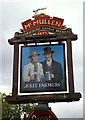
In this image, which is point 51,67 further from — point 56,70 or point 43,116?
point 43,116

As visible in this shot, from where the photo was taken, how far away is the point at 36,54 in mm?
12789

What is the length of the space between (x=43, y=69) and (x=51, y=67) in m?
0.49

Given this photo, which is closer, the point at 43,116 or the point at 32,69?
the point at 43,116

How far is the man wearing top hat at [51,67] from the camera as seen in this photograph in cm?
1197

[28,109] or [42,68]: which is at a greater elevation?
[42,68]

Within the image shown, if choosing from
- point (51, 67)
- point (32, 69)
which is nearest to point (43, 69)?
point (51, 67)

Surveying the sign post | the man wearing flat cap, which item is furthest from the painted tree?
the sign post

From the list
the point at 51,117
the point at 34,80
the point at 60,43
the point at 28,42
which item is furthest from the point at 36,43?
the point at 51,117

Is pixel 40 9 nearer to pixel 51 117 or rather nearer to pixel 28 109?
pixel 51 117


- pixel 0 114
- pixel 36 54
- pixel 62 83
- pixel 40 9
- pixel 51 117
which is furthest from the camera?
pixel 0 114

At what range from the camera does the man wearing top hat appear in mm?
11969

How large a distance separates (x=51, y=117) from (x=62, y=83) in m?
2.01

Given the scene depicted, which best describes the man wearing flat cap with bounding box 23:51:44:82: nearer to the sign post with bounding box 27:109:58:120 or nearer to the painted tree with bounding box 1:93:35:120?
the sign post with bounding box 27:109:58:120

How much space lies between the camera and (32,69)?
12.5m
